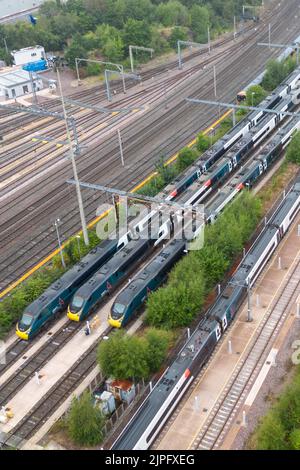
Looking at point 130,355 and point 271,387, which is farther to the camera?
point 271,387

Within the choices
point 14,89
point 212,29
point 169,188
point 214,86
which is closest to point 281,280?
point 169,188

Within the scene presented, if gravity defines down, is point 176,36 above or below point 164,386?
above

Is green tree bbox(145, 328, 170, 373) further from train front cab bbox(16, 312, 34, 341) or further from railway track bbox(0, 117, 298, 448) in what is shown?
train front cab bbox(16, 312, 34, 341)

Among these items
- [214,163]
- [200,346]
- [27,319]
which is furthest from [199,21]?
[200,346]

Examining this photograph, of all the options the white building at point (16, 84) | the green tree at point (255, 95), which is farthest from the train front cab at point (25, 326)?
the white building at point (16, 84)

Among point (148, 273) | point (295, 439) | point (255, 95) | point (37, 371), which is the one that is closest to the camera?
point (295, 439)

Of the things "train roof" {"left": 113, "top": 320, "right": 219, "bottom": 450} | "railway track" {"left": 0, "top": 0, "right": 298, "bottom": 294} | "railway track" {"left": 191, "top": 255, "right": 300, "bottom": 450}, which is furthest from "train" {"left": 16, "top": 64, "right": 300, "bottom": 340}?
"railway track" {"left": 191, "top": 255, "right": 300, "bottom": 450}

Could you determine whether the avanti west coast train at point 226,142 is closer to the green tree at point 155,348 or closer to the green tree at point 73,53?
the green tree at point 155,348

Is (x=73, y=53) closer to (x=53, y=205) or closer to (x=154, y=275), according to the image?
(x=53, y=205)

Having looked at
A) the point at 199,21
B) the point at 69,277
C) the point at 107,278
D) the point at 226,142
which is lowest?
the point at 69,277
